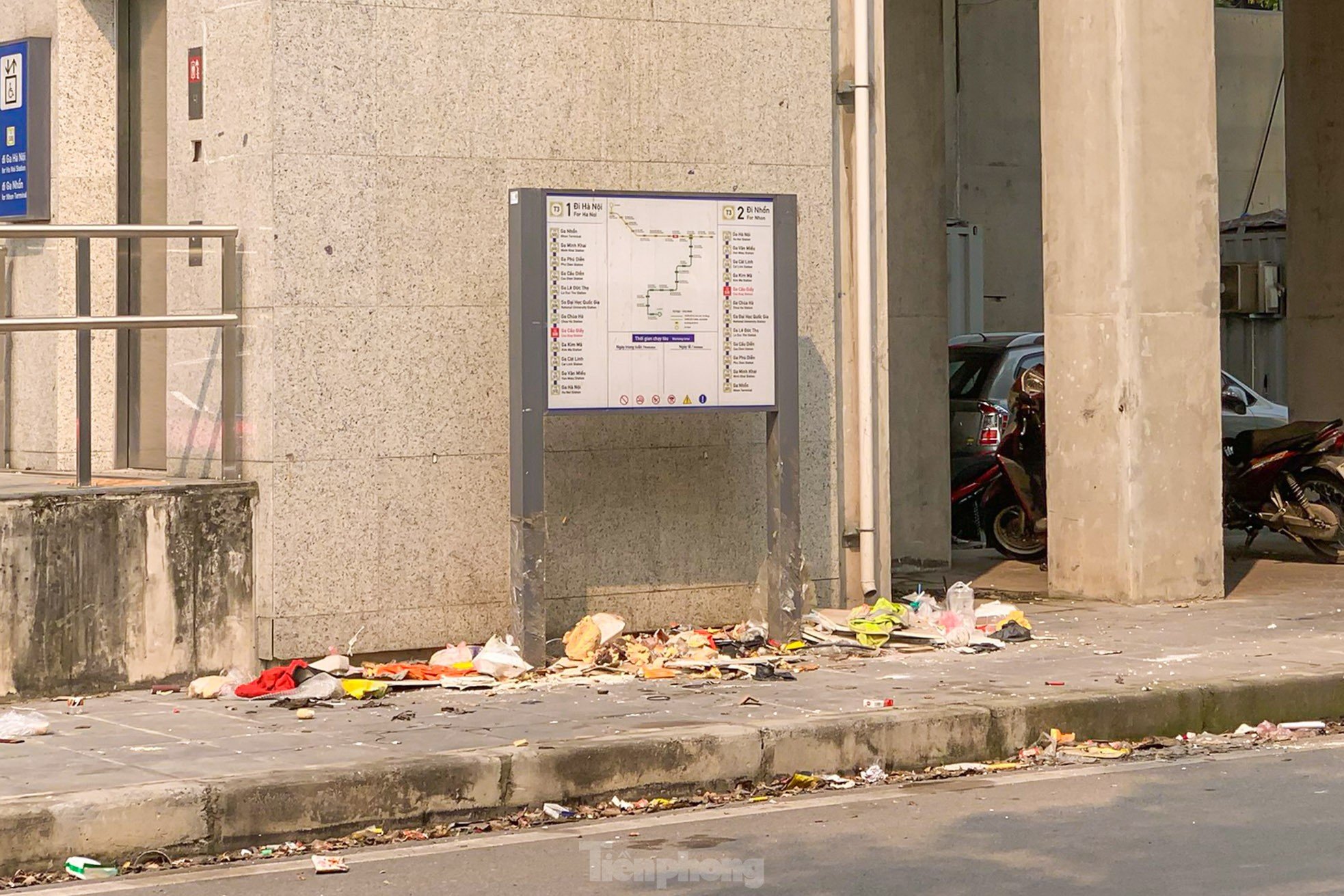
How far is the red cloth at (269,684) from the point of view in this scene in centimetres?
899

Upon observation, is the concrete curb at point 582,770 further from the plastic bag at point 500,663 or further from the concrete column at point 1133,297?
the concrete column at point 1133,297

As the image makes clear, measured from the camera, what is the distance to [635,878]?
6.12 m

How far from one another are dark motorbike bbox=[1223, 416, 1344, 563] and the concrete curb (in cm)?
551

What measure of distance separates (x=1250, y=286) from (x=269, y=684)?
23.0 m

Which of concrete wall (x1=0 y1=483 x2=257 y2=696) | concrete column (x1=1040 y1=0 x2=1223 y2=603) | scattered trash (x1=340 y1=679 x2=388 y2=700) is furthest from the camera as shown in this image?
concrete column (x1=1040 y1=0 x2=1223 y2=603)

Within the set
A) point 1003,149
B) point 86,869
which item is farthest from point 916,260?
point 1003,149

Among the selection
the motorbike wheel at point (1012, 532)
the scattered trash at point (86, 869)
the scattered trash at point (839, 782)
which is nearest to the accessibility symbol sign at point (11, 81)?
the scattered trash at point (86, 869)

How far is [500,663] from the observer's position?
9430mm

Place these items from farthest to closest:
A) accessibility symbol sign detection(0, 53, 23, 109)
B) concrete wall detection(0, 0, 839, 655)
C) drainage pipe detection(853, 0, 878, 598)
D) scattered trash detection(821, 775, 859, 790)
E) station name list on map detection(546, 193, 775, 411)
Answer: drainage pipe detection(853, 0, 878, 598) → accessibility symbol sign detection(0, 53, 23, 109) → station name list on map detection(546, 193, 775, 411) → concrete wall detection(0, 0, 839, 655) → scattered trash detection(821, 775, 859, 790)

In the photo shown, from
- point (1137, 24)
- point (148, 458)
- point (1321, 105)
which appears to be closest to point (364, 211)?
point (148, 458)

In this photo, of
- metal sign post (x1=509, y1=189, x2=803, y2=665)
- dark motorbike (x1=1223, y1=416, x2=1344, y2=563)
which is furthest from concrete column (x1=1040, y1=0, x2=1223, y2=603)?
metal sign post (x1=509, y1=189, x2=803, y2=665)

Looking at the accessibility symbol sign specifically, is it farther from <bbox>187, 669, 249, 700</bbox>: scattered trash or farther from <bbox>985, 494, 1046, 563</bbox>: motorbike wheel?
<bbox>985, 494, 1046, 563</bbox>: motorbike wheel

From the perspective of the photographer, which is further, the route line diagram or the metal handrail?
the route line diagram

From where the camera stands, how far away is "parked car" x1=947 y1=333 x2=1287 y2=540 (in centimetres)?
1669
